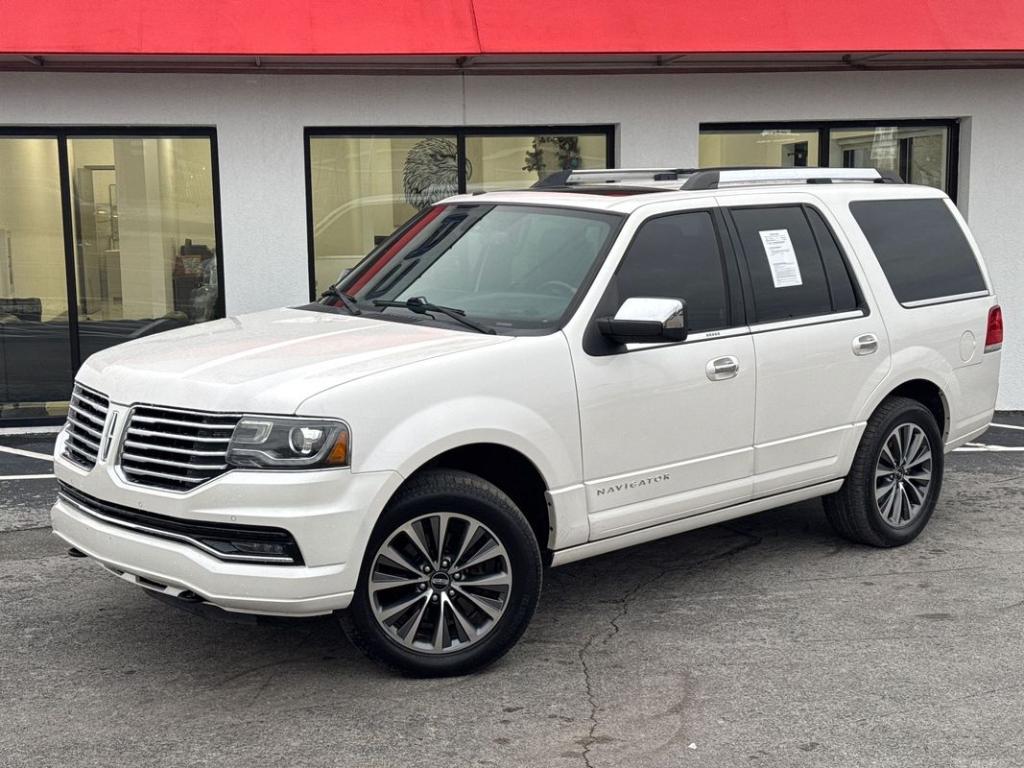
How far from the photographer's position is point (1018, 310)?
1141 centimetres

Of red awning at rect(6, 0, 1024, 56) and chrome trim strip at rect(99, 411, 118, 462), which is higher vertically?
red awning at rect(6, 0, 1024, 56)

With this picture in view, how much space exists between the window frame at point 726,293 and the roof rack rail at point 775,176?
0.63 ft

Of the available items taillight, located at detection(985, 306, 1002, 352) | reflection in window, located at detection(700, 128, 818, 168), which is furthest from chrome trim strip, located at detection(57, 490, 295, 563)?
reflection in window, located at detection(700, 128, 818, 168)

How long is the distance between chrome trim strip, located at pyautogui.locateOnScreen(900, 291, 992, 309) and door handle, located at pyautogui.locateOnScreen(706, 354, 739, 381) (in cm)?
141

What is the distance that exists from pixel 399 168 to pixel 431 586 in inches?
252

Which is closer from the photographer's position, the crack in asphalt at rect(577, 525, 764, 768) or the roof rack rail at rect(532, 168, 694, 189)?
the crack in asphalt at rect(577, 525, 764, 768)

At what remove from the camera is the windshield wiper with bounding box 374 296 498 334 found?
539 centimetres

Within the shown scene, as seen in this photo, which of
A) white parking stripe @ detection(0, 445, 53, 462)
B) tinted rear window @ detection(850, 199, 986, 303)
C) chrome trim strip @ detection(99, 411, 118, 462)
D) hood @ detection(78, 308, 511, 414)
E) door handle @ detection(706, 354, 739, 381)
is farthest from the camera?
white parking stripe @ detection(0, 445, 53, 462)

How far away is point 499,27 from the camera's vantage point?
9.48 m

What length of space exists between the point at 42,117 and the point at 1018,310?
28.1 ft

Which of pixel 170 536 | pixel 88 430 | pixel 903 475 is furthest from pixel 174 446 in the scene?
pixel 903 475

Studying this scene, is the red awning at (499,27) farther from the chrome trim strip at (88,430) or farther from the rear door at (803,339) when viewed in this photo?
the chrome trim strip at (88,430)

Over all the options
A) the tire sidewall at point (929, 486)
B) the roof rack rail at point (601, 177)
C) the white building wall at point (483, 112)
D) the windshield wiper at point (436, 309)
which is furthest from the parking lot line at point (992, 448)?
the windshield wiper at point (436, 309)

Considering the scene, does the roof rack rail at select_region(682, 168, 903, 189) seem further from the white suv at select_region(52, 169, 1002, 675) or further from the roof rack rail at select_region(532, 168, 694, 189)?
the roof rack rail at select_region(532, 168, 694, 189)
